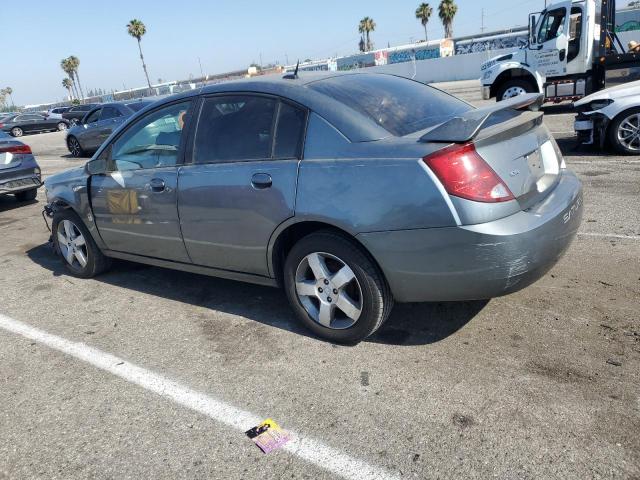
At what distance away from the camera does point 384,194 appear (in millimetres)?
2885

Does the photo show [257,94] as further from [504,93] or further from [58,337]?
[504,93]

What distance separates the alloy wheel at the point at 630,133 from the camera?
313 inches

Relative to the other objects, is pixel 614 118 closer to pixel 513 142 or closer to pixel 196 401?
pixel 513 142

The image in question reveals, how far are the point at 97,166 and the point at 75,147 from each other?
1416cm

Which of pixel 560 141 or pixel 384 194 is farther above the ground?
pixel 384 194

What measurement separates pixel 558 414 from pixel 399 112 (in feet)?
6.52

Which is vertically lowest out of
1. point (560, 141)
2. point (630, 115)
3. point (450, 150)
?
point (560, 141)

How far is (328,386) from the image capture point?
3.00m


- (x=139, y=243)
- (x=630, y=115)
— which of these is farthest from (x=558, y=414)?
(x=630, y=115)

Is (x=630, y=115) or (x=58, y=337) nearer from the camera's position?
(x=58, y=337)

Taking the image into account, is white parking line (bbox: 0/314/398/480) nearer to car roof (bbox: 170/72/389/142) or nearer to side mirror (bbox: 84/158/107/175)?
side mirror (bbox: 84/158/107/175)

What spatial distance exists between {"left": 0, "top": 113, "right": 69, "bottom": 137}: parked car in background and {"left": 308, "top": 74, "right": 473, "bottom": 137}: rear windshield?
35.5 metres

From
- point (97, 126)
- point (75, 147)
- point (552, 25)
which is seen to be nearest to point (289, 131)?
point (552, 25)

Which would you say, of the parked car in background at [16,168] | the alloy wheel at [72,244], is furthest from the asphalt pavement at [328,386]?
the parked car in background at [16,168]
